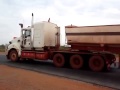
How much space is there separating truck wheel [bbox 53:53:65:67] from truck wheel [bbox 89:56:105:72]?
2.22 meters

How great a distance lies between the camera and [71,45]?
1523 cm

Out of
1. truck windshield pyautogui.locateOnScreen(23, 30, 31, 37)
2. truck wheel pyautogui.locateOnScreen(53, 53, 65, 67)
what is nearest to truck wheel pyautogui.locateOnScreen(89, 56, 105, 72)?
truck wheel pyautogui.locateOnScreen(53, 53, 65, 67)

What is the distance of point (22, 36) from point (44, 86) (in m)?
9.37

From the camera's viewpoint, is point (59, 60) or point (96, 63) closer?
point (96, 63)

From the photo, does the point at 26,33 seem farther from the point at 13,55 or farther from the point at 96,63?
the point at 96,63

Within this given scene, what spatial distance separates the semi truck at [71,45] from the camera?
1375cm

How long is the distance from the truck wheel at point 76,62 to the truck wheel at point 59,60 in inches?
29.6

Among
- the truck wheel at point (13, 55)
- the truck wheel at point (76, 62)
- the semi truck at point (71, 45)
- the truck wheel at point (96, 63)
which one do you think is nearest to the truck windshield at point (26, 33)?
the semi truck at point (71, 45)

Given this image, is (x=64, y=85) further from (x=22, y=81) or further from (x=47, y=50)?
(x=47, y=50)

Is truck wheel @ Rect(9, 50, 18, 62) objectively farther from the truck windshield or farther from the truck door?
the truck windshield

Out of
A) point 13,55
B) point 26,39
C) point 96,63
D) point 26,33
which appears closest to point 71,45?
point 96,63

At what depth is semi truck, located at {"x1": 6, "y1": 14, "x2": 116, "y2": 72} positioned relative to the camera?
13749 mm

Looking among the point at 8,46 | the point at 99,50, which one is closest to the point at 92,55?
the point at 99,50

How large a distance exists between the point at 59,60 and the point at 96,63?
297cm
